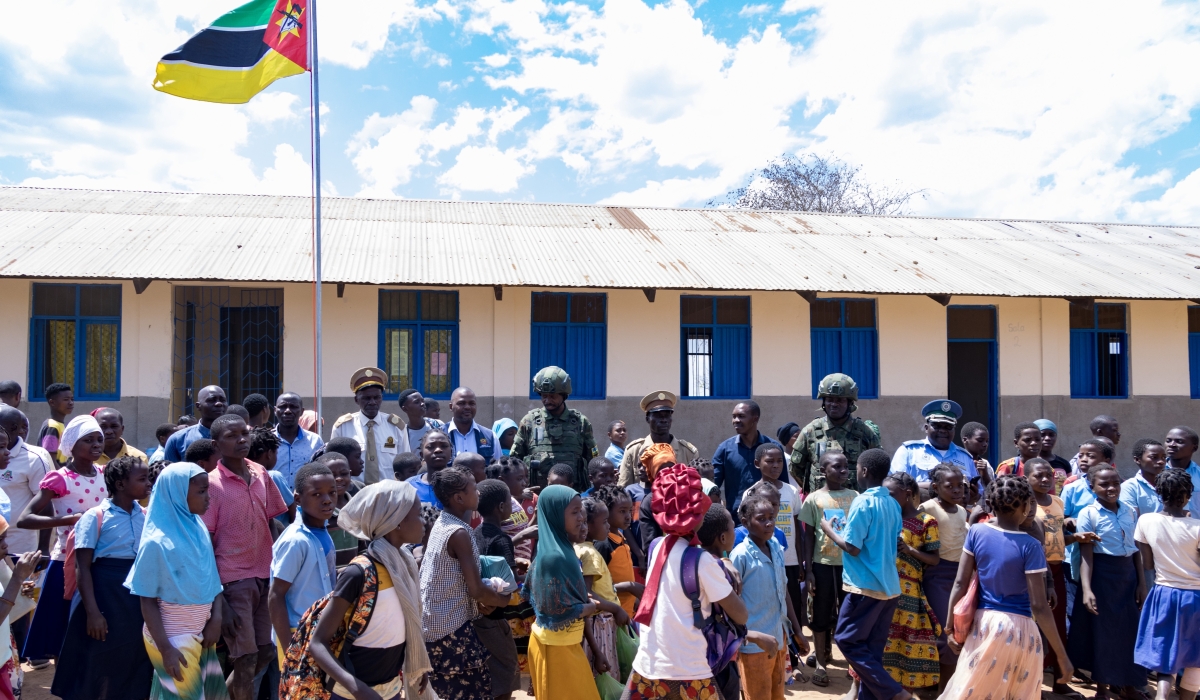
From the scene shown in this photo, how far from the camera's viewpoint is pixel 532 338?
1082 centimetres

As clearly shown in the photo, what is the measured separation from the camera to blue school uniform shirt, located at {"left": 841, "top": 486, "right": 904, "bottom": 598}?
13.8 feet

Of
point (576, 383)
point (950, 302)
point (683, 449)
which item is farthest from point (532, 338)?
point (950, 302)

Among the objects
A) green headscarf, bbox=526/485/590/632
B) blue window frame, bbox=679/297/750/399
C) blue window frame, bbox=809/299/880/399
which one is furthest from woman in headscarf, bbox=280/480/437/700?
blue window frame, bbox=809/299/880/399

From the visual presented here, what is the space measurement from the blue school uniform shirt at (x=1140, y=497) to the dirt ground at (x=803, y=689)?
3.84 ft

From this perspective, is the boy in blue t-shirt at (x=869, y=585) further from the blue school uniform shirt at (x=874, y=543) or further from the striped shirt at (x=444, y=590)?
the striped shirt at (x=444, y=590)

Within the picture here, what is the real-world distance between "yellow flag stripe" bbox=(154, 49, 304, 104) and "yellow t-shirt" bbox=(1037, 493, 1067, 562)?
7861 millimetres

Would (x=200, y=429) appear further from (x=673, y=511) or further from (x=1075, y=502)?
(x=1075, y=502)

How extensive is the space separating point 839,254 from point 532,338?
4808 mm

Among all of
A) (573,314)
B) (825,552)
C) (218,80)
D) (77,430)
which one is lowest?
(825,552)

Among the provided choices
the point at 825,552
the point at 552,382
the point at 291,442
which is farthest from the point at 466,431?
the point at 825,552

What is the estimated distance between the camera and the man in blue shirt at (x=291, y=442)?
521 centimetres

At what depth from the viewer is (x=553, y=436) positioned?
5.72m

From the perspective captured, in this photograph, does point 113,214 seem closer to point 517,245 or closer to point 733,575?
point 517,245

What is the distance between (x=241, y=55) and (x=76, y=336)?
4.36 meters
